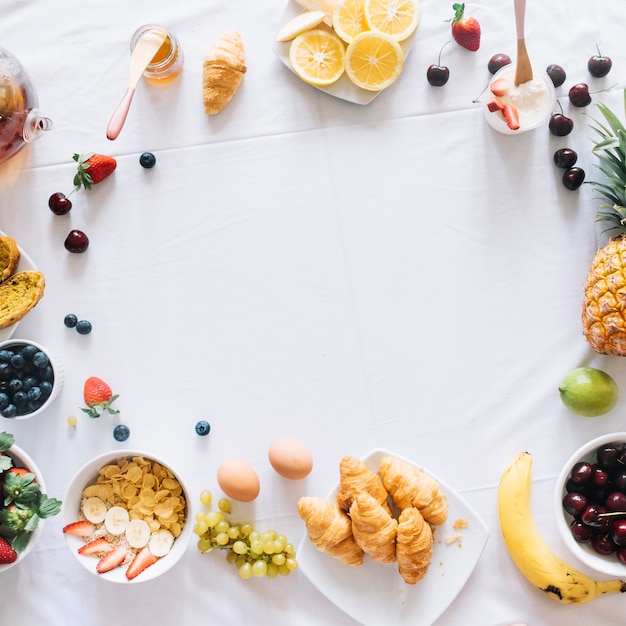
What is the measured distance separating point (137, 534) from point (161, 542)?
0.15 ft

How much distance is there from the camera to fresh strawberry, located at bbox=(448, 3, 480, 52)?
129cm

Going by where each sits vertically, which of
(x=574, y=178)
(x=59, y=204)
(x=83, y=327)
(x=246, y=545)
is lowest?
(x=246, y=545)

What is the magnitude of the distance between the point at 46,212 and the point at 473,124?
891mm

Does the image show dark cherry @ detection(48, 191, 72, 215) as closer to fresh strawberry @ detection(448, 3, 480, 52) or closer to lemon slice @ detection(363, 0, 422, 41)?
lemon slice @ detection(363, 0, 422, 41)

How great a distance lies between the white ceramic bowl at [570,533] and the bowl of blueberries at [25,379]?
37.9 inches

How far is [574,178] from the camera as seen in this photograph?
→ 129cm

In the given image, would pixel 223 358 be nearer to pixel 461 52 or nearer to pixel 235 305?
pixel 235 305

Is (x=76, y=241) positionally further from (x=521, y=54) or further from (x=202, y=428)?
(x=521, y=54)

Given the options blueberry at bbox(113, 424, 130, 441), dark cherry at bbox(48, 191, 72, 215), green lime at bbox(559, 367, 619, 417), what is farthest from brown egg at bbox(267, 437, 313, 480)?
dark cherry at bbox(48, 191, 72, 215)

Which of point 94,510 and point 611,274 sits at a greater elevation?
point 611,274

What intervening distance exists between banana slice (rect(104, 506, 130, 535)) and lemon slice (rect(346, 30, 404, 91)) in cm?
94

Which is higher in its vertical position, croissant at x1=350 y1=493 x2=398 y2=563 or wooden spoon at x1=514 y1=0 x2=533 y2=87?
wooden spoon at x1=514 y1=0 x2=533 y2=87

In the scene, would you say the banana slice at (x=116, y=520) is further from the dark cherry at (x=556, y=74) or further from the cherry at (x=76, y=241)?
the dark cherry at (x=556, y=74)

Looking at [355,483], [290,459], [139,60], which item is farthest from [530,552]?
[139,60]
